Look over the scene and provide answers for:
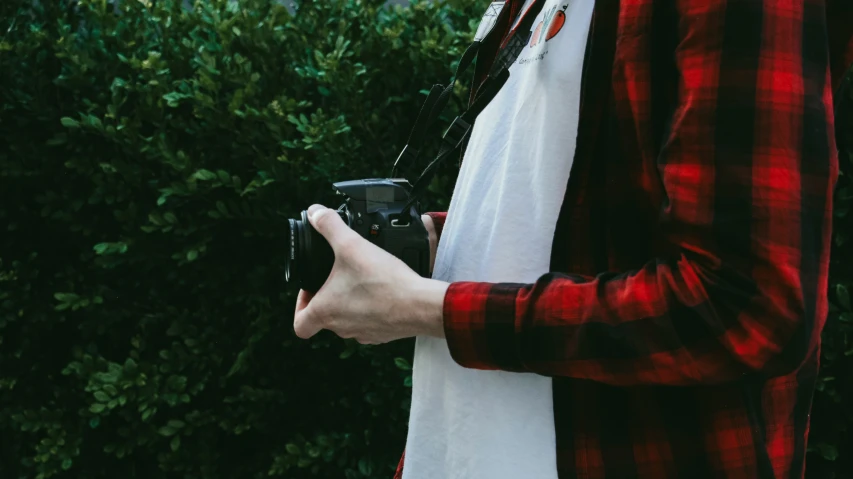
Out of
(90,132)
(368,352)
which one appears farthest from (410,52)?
(90,132)

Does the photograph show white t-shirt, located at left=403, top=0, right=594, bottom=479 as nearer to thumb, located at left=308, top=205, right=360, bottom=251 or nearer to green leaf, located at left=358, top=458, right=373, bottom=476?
thumb, located at left=308, top=205, right=360, bottom=251

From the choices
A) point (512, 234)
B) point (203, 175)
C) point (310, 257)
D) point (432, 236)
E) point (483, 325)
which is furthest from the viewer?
point (203, 175)

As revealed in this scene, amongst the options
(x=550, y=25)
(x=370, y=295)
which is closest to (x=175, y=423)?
(x=370, y=295)

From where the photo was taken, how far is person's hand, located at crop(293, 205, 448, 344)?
0.95 meters

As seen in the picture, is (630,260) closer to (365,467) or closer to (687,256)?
(687,256)

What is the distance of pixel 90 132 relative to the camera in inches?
113

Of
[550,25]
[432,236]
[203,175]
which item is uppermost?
[550,25]

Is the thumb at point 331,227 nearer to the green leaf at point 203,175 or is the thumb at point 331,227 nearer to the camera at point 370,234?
the camera at point 370,234

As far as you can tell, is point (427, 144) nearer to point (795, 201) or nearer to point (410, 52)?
point (410, 52)

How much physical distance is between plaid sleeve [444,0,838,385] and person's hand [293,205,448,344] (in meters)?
0.22

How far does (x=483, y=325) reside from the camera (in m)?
0.91

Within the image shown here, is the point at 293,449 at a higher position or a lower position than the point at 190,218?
lower

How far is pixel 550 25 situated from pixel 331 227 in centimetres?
40

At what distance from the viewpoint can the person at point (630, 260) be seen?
0.77 m
